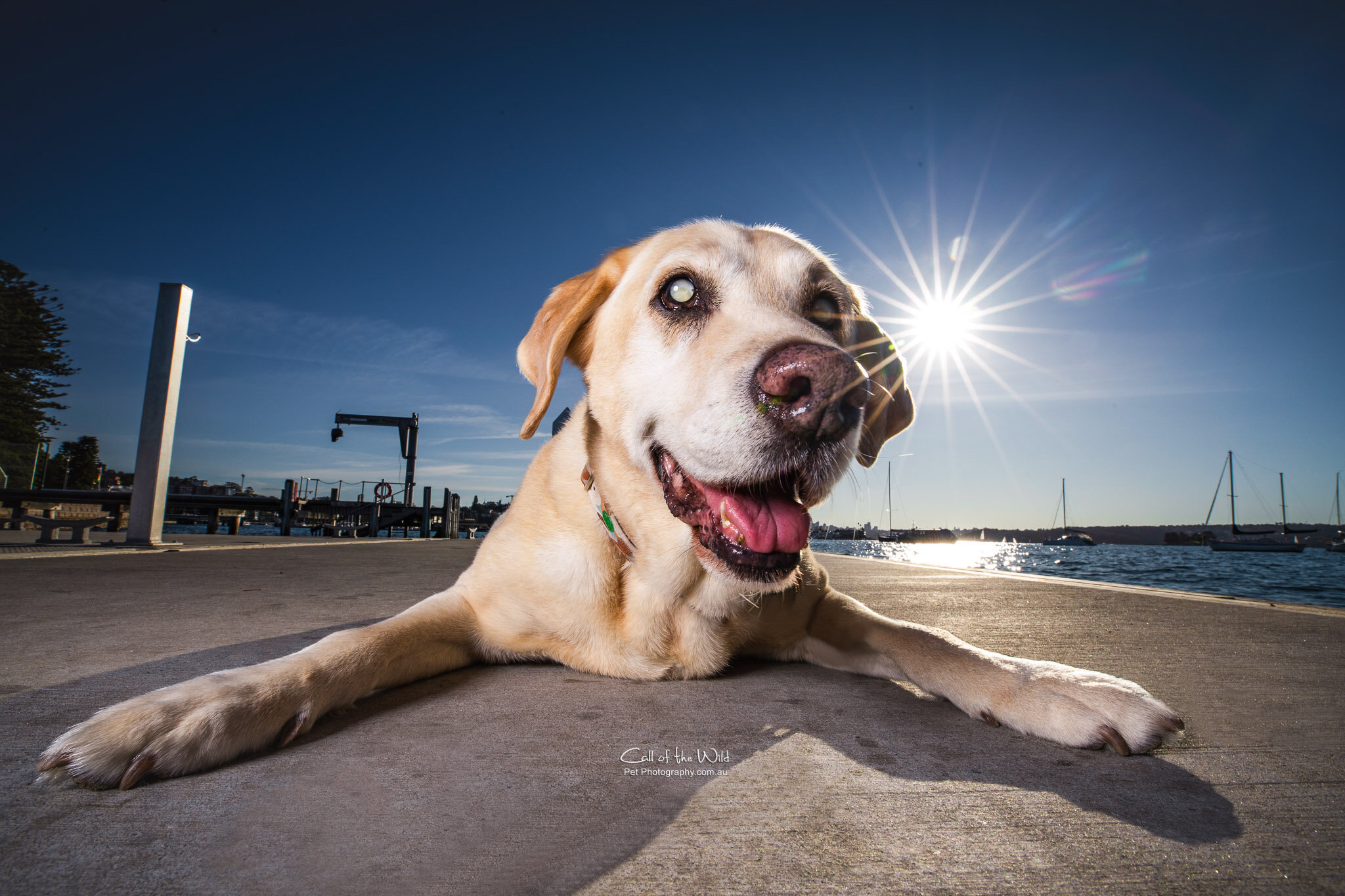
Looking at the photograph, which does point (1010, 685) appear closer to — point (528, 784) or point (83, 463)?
point (528, 784)

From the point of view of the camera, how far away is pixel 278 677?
1.38 meters

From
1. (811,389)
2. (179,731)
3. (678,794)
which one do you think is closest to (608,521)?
(811,389)

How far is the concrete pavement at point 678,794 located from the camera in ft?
2.74

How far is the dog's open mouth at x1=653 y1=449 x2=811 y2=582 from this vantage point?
1.59m

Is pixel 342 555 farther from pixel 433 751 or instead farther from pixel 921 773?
pixel 921 773

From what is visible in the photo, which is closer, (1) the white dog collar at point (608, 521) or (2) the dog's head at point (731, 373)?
(2) the dog's head at point (731, 373)

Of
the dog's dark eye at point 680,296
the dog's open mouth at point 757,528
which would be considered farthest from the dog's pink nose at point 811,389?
the dog's dark eye at point 680,296

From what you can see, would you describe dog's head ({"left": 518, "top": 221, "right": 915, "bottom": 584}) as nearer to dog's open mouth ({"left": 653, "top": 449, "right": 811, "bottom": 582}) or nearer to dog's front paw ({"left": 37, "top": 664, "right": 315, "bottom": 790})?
dog's open mouth ({"left": 653, "top": 449, "right": 811, "bottom": 582})

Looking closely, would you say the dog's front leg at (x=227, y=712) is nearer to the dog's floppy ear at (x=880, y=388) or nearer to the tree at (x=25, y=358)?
the dog's floppy ear at (x=880, y=388)

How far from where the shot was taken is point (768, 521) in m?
1.60

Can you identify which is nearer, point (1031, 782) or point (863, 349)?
point (1031, 782)

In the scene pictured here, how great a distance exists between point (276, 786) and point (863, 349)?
2162mm

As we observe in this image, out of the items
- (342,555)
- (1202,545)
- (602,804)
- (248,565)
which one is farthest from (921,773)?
(1202,545)

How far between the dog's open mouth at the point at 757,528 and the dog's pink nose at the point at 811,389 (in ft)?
0.62
